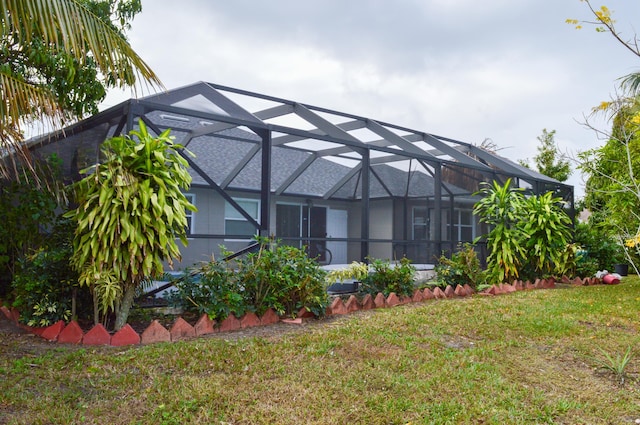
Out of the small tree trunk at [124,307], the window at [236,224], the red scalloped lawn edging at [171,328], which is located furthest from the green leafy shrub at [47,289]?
the window at [236,224]

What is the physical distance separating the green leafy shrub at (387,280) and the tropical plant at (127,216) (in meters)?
2.97

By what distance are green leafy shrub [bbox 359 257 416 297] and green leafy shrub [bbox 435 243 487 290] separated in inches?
44.9

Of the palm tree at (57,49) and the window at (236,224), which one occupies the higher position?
the palm tree at (57,49)

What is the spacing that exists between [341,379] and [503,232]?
19.8 ft

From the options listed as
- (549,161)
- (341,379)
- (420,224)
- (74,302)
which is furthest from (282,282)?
(549,161)

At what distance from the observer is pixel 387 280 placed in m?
6.62

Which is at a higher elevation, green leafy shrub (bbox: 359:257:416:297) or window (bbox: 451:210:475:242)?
window (bbox: 451:210:475:242)

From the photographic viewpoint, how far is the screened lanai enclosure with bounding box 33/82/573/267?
591 cm

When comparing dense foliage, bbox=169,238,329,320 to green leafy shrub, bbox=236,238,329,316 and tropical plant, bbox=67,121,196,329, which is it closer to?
green leafy shrub, bbox=236,238,329,316

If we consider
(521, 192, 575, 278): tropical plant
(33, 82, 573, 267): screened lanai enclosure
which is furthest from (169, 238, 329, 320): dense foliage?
(521, 192, 575, 278): tropical plant

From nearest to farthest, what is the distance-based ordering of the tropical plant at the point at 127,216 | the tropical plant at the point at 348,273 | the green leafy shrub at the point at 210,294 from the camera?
the tropical plant at the point at 127,216 < the green leafy shrub at the point at 210,294 < the tropical plant at the point at 348,273

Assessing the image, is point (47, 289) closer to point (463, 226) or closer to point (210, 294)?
point (210, 294)

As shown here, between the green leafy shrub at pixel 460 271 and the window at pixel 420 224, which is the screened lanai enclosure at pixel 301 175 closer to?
the window at pixel 420 224

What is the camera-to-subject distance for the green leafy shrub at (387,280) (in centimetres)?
657
